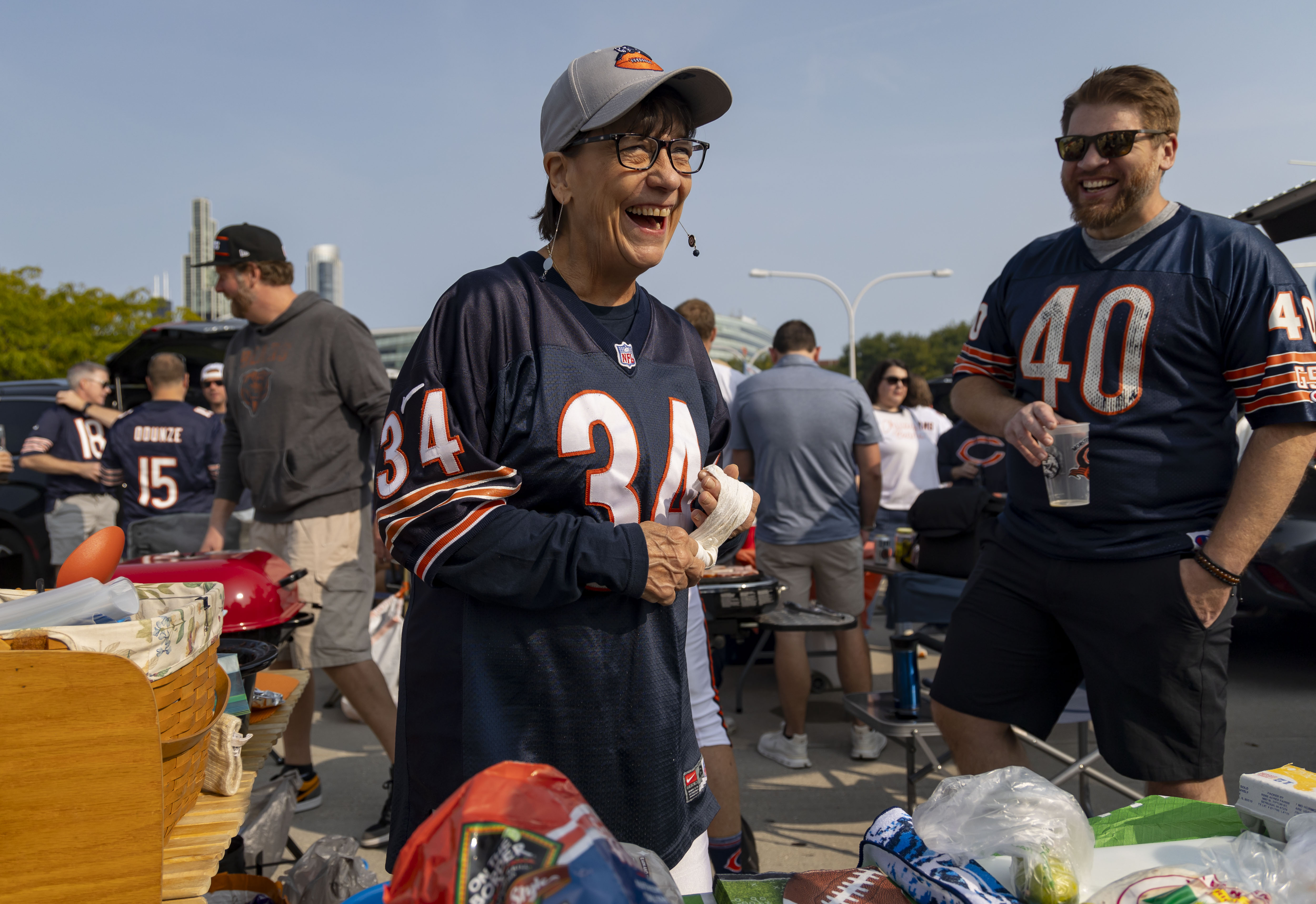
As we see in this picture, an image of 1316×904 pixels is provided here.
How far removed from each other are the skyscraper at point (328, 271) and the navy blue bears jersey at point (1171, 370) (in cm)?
13870

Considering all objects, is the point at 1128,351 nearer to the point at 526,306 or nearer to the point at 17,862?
the point at 526,306

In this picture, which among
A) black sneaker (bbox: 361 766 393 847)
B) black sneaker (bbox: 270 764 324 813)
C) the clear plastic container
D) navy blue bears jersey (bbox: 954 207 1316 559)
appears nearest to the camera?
the clear plastic container

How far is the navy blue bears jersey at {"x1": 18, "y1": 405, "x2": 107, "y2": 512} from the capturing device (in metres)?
6.32

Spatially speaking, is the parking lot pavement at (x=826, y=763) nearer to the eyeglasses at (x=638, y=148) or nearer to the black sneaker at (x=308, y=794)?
the black sneaker at (x=308, y=794)

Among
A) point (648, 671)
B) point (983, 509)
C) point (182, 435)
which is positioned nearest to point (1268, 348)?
point (648, 671)

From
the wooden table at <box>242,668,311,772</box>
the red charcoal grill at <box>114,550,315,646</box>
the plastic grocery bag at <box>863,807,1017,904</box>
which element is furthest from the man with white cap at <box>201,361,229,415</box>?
the plastic grocery bag at <box>863,807,1017,904</box>

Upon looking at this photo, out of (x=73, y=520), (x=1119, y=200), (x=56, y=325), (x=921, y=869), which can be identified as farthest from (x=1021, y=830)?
(x=56, y=325)

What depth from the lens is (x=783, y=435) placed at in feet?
16.4

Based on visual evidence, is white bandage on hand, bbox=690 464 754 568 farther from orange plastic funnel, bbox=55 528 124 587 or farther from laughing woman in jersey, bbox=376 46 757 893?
orange plastic funnel, bbox=55 528 124 587

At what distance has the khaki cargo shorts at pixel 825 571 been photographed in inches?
200

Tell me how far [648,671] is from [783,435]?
11.4 ft

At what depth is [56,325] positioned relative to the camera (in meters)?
27.0

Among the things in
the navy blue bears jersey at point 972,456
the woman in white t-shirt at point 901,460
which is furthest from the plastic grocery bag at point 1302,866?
the woman in white t-shirt at point 901,460

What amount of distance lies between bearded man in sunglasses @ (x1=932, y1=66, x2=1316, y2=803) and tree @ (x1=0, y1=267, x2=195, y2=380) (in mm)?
27360
